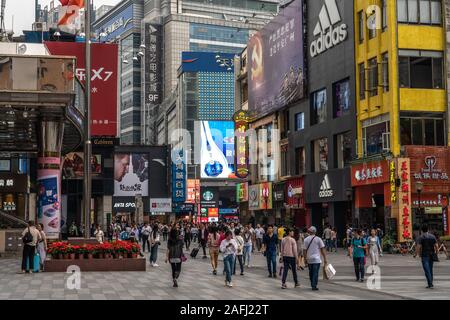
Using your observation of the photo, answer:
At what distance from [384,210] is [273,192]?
70.3 ft

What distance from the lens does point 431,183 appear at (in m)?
42.5

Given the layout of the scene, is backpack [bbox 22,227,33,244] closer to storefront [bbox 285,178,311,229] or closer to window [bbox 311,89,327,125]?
window [bbox 311,89,327,125]

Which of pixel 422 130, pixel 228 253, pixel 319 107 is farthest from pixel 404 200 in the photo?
pixel 228 253

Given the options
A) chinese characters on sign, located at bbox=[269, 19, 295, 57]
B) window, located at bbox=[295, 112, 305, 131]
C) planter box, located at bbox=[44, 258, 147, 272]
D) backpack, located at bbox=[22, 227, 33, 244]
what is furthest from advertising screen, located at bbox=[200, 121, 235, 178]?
backpack, located at bbox=[22, 227, 33, 244]

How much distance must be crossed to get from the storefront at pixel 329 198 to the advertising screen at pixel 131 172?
3632cm

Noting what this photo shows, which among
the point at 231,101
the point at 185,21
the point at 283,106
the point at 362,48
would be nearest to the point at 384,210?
the point at 362,48

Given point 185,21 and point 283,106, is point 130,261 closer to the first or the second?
point 283,106

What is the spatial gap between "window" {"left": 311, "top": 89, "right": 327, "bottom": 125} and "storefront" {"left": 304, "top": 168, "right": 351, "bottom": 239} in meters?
4.30

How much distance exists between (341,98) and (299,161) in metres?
10.2

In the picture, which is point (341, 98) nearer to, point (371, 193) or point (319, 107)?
point (319, 107)

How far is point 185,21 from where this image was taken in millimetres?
154000

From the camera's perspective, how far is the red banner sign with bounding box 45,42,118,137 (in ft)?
159

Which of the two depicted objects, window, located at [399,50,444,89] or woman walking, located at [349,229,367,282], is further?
window, located at [399,50,444,89]

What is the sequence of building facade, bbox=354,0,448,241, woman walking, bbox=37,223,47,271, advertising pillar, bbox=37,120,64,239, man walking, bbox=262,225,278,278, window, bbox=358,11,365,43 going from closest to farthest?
man walking, bbox=262,225,278,278 < woman walking, bbox=37,223,47,271 < advertising pillar, bbox=37,120,64,239 < building facade, bbox=354,0,448,241 < window, bbox=358,11,365,43
